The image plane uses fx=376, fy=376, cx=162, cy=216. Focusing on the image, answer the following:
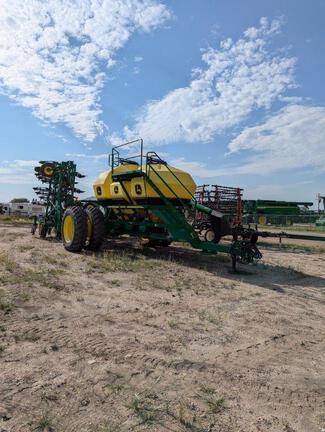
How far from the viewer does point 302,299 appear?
6.12 metres

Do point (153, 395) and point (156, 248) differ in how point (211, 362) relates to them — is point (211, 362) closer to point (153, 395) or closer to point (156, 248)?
point (153, 395)

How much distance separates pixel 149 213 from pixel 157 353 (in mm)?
6694

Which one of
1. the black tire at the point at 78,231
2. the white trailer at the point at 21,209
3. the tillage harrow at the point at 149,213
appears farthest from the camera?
the white trailer at the point at 21,209

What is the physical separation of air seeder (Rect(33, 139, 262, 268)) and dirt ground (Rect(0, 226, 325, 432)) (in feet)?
5.54

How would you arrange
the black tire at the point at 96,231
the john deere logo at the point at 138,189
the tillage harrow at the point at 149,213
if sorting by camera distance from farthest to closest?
the black tire at the point at 96,231
the john deere logo at the point at 138,189
the tillage harrow at the point at 149,213

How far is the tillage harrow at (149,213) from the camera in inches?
344

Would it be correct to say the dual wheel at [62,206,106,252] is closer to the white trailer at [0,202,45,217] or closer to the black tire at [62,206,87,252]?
the black tire at [62,206,87,252]

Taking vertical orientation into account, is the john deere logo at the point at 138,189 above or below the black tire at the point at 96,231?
above

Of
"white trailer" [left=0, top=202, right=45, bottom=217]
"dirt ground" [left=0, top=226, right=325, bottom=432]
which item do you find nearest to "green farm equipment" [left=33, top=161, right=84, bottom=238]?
"dirt ground" [left=0, top=226, right=325, bottom=432]

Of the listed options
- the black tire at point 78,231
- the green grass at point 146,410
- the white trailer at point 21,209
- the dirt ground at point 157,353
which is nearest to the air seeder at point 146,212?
the black tire at point 78,231

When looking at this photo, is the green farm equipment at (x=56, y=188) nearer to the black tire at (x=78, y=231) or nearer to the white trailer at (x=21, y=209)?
the black tire at (x=78, y=231)

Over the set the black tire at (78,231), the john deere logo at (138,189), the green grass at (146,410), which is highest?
the john deere logo at (138,189)

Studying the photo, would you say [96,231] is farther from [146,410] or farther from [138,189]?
[146,410]

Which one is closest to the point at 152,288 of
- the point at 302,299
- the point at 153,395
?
the point at 302,299
